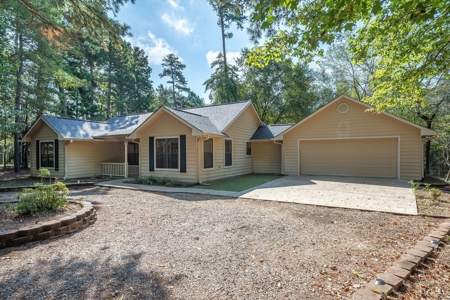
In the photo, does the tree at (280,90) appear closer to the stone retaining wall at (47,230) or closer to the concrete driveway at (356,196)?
the concrete driveway at (356,196)

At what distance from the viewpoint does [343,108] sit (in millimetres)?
11625

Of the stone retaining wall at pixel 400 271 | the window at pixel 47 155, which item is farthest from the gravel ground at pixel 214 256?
the window at pixel 47 155

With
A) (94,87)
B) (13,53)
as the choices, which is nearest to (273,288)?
(13,53)

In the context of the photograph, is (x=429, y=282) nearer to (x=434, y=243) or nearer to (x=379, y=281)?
(x=379, y=281)

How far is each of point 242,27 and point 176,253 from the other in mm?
21521

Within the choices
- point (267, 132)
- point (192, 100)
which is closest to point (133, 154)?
point (267, 132)

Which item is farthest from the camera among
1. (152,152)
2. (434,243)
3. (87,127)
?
(87,127)

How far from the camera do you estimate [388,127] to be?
421 inches

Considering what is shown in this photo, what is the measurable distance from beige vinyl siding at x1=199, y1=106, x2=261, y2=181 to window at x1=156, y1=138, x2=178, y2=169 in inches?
51.6

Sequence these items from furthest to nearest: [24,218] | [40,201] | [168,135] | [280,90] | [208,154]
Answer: [280,90] < [208,154] < [168,135] < [40,201] < [24,218]

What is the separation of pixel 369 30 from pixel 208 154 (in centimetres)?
749

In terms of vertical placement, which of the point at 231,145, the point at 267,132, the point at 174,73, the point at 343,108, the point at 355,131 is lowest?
the point at 231,145

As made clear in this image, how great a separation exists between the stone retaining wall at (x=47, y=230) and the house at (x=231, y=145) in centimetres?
569

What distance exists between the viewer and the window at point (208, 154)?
10.6 m
